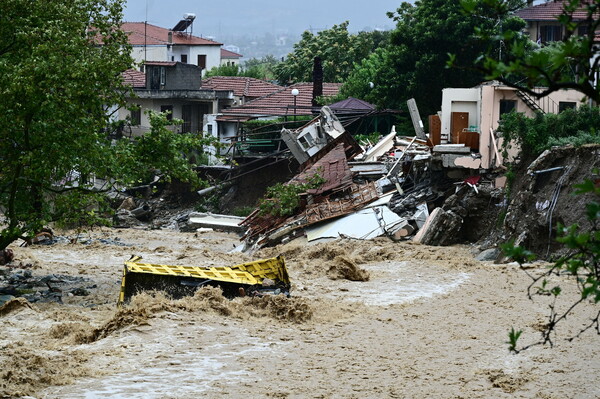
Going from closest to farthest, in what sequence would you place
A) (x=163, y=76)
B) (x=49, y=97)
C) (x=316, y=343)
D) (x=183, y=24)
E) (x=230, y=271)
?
(x=316, y=343) → (x=49, y=97) → (x=230, y=271) → (x=163, y=76) → (x=183, y=24)

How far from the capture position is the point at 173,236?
3691 cm

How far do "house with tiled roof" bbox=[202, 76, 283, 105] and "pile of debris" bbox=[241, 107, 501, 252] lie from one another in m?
25.0

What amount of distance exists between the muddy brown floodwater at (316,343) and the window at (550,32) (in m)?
34.5

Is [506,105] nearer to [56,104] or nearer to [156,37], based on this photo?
[56,104]

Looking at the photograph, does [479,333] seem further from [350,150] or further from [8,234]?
[350,150]

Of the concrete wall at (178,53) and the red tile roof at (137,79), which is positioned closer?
the red tile roof at (137,79)

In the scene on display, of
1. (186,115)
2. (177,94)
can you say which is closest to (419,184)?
(177,94)

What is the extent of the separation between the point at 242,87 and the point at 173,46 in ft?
55.5

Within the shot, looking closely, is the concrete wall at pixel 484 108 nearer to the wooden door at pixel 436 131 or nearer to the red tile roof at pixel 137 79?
the wooden door at pixel 436 131

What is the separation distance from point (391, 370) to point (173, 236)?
23640 millimetres

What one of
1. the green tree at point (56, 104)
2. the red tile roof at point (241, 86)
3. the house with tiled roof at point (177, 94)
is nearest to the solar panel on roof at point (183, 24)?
the red tile roof at point (241, 86)

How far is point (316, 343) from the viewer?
15.9m

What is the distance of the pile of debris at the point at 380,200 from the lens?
27.7 metres

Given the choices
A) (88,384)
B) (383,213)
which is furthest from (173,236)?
(88,384)
